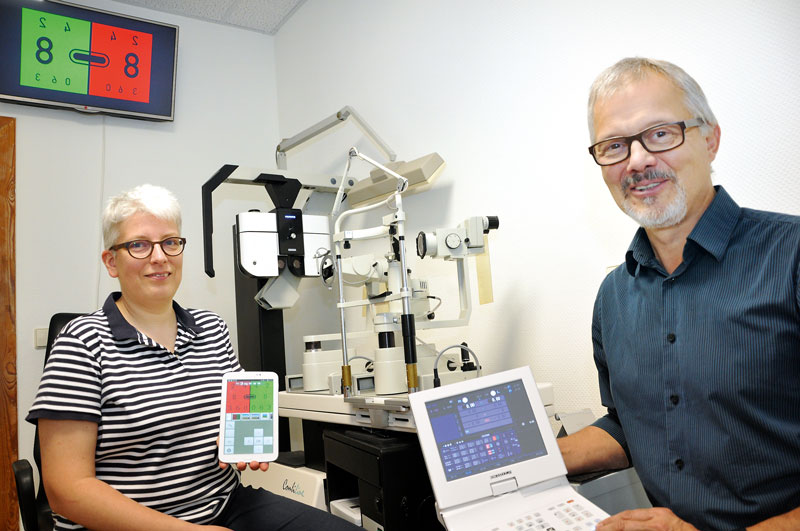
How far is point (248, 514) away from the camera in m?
1.31

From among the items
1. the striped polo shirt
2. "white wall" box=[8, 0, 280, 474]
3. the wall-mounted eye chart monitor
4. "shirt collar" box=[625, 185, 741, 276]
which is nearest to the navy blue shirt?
"shirt collar" box=[625, 185, 741, 276]

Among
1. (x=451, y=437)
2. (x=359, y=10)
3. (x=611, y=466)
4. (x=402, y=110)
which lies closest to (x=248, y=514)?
(x=451, y=437)

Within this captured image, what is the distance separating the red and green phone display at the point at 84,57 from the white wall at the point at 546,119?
1.17m

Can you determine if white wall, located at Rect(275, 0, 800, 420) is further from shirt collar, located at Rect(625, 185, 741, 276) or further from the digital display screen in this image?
the digital display screen

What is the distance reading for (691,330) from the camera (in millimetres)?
970

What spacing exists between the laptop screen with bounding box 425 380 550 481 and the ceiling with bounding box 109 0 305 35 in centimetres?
290

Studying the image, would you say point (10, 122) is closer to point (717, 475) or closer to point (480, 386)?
point (480, 386)

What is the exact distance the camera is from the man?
90 centimetres

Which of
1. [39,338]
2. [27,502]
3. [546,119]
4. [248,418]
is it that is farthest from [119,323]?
[39,338]

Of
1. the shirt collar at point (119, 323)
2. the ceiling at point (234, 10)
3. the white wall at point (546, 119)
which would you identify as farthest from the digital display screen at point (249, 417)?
the ceiling at point (234, 10)

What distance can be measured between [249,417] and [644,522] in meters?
0.81

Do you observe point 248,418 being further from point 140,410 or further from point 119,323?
point 119,323

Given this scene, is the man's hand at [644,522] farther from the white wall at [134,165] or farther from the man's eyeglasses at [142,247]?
the white wall at [134,165]

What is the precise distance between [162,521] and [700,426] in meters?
0.97
